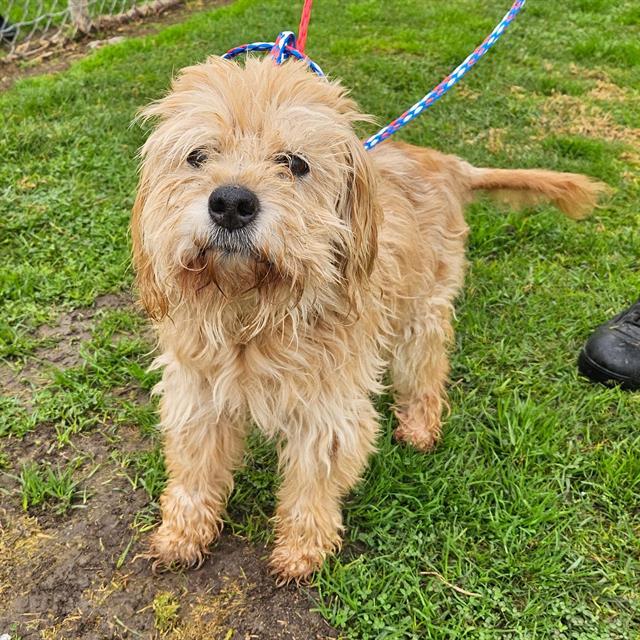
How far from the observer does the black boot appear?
126 inches

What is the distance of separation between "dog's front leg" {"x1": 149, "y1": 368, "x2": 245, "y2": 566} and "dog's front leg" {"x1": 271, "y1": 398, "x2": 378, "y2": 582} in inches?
9.6

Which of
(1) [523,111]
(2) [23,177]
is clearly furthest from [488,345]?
(2) [23,177]

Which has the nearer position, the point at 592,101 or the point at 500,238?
the point at 500,238

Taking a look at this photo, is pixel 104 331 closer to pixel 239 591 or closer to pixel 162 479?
pixel 162 479

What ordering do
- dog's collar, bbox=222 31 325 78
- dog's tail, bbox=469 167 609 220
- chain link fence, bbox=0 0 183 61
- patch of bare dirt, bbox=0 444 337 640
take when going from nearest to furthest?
dog's collar, bbox=222 31 325 78 < patch of bare dirt, bbox=0 444 337 640 < dog's tail, bbox=469 167 609 220 < chain link fence, bbox=0 0 183 61

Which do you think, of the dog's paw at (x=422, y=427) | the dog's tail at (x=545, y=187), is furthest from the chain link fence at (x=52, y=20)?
the dog's paw at (x=422, y=427)

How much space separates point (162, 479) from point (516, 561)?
152cm

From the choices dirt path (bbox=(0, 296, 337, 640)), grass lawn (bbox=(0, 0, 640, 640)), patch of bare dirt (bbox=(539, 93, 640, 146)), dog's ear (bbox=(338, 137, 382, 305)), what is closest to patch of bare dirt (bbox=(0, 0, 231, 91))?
grass lawn (bbox=(0, 0, 640, 640))

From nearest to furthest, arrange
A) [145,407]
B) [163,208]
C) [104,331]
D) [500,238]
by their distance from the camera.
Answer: [163,208] → [145,407] → [104,331] → [500,238]

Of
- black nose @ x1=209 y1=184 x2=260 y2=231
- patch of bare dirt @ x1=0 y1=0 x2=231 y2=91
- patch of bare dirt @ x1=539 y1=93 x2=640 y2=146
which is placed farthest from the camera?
patch of bare dirt @ x1=0 y1=0 x2=231 y2=91

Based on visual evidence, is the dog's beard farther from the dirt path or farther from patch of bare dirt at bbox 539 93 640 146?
patch of bare dirt at bbox 539 93 640 146

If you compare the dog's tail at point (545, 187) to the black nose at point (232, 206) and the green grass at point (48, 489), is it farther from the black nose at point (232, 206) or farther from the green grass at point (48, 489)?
the green grass at point (48, 489)

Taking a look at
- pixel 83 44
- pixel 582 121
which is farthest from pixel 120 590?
pixel 83 44

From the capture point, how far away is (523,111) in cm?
564
